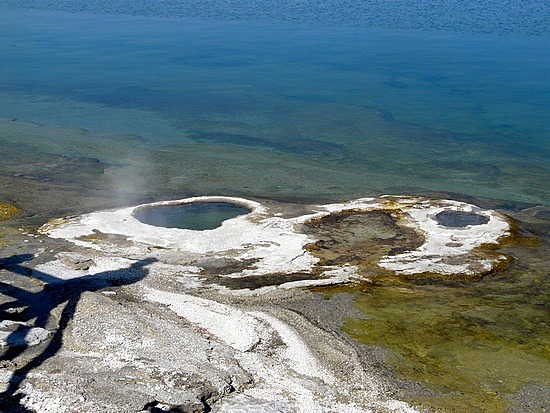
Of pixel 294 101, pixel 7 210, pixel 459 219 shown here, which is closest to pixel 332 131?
pixel 294 101

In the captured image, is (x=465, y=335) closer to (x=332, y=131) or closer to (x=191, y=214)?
(x=191, y=214)

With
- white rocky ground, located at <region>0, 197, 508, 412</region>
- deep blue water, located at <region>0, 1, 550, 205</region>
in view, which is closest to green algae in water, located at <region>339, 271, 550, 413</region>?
white rocky ground, located at <region>0, 197, 508, 412</region>

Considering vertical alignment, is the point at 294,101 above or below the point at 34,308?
A: below

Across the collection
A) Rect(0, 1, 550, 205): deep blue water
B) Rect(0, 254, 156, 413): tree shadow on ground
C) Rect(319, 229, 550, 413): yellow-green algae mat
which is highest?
Rect(0, 254, 156, 413): tree shadow on ground

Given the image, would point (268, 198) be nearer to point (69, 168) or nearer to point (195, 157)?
point (195, 157)

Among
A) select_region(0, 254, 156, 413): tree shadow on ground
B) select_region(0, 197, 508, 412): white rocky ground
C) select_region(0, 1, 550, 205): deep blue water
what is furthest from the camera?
select_region(0, 1, 550, 205): deep blue water

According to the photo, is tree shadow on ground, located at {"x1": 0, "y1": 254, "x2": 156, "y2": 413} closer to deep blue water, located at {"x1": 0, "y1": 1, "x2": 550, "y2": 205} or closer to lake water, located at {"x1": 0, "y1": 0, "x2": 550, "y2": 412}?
lake water, located at {"x1": 0, "y1": 0, "x2": 550, "y2": 412}
